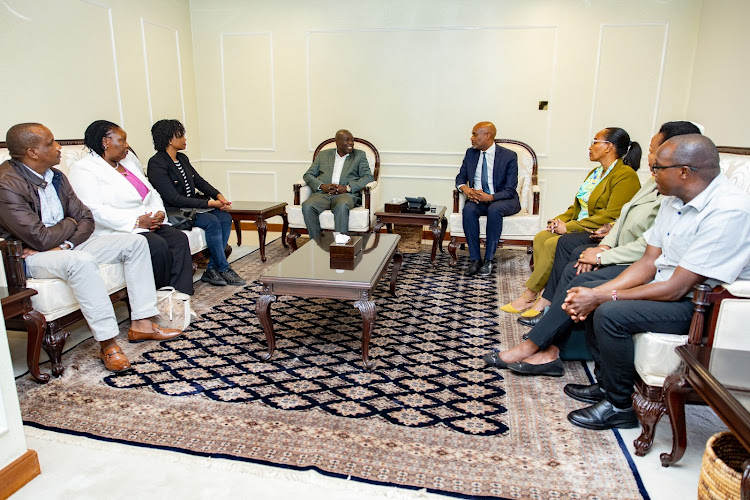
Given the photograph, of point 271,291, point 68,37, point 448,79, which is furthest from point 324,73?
point 271,291

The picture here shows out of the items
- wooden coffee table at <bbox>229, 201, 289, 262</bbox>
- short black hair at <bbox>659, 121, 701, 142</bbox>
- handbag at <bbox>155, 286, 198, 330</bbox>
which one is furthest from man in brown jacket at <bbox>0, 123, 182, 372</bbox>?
short black hair at <bbox>659, 121, 701, 142</bbox>

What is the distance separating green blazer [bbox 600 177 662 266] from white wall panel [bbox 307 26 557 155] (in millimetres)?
2854

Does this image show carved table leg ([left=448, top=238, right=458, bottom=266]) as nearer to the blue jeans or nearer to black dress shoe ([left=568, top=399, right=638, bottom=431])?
the blue jeans

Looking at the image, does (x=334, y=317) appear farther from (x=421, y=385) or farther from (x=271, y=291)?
(x=421, y=385)

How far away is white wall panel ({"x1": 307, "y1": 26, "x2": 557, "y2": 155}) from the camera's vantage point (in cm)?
523

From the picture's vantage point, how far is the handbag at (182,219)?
3664 millimetres

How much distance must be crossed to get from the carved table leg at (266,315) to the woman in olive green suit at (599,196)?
5.44 ft

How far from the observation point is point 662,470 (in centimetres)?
185

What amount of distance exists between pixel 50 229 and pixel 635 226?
3.05 meters

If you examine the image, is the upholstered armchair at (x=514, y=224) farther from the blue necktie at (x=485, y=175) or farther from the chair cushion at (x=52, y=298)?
the chair cushion at (x=52, y=298)

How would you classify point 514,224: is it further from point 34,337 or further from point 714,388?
point 34,337

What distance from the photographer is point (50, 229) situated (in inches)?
103

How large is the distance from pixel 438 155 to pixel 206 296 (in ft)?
10.0

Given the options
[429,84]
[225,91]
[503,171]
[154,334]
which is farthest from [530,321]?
[225,91]
